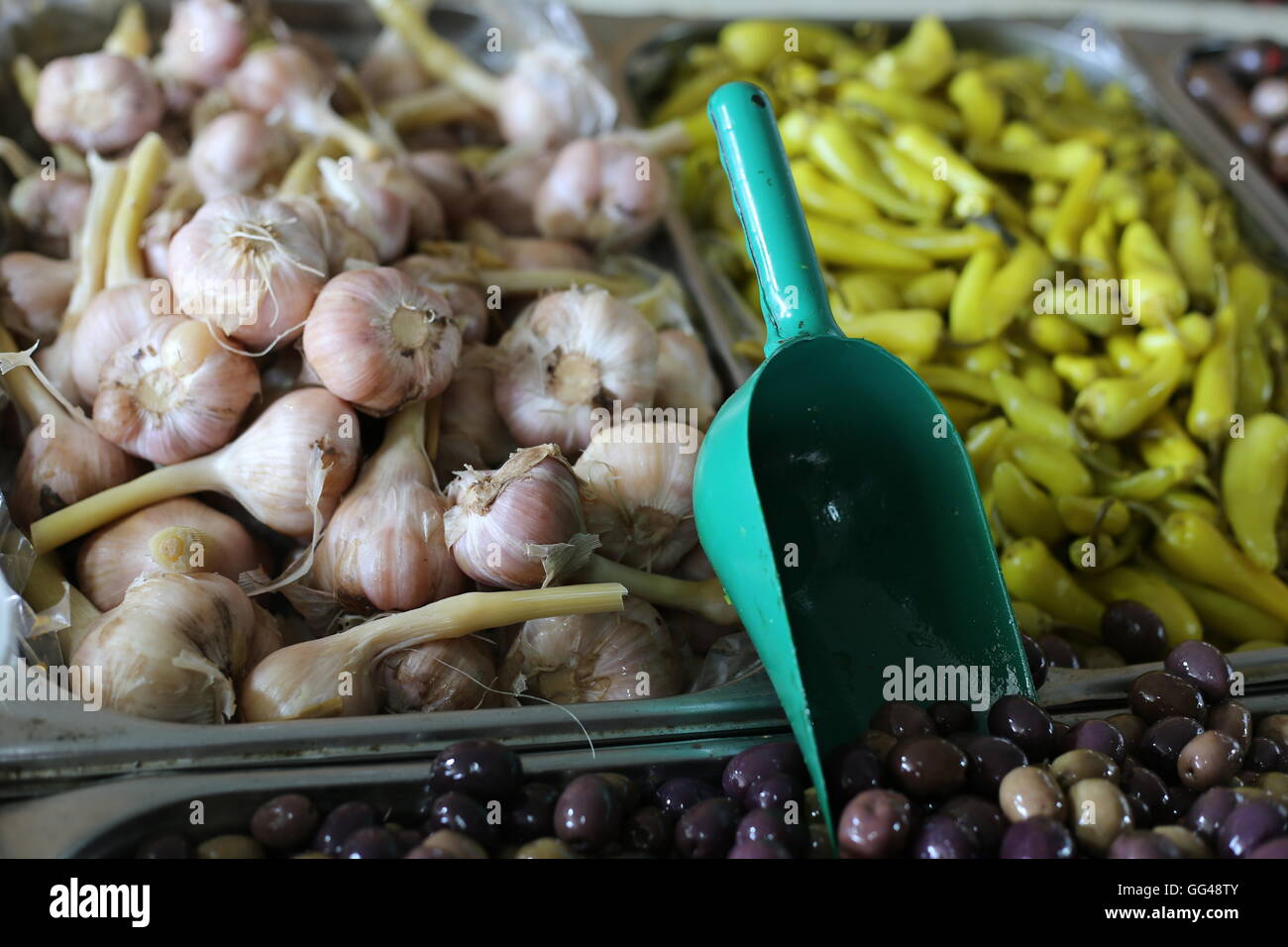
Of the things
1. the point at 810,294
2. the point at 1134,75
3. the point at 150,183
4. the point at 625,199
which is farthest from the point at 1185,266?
the point at 150,183

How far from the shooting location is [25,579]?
1462mm

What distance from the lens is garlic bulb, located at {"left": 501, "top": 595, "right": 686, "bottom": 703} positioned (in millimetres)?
1450

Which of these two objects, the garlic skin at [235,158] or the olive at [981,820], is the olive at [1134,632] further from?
the garlic skin at [235,158]

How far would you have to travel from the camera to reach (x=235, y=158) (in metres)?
1.99

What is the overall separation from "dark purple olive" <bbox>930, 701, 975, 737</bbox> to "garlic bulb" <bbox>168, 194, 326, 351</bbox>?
1.05 metres

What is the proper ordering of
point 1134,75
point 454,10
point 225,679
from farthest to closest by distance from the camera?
point 1134,75, point 454,10, point 225,679

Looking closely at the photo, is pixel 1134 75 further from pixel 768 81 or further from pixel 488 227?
pixel 488 227

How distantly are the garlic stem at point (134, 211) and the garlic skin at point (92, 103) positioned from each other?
0.20 metres

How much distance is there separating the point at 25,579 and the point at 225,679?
1.22 feet

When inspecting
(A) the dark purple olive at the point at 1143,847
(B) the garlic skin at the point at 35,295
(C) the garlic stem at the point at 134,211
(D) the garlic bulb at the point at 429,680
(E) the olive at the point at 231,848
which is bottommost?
(A) the dark purple olive at the point at 1143,847

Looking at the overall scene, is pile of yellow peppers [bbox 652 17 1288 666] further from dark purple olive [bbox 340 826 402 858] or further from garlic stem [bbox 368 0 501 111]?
dark purple olive [bbox 340 826 402 858]

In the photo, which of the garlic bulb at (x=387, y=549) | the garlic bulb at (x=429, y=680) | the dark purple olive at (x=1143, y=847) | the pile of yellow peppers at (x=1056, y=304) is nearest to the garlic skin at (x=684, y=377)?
the pile of yellow peppers at (x=1056, y=304)

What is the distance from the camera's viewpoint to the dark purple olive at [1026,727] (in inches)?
50.4

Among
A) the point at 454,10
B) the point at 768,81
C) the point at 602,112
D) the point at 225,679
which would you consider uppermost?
the point at 454,10
